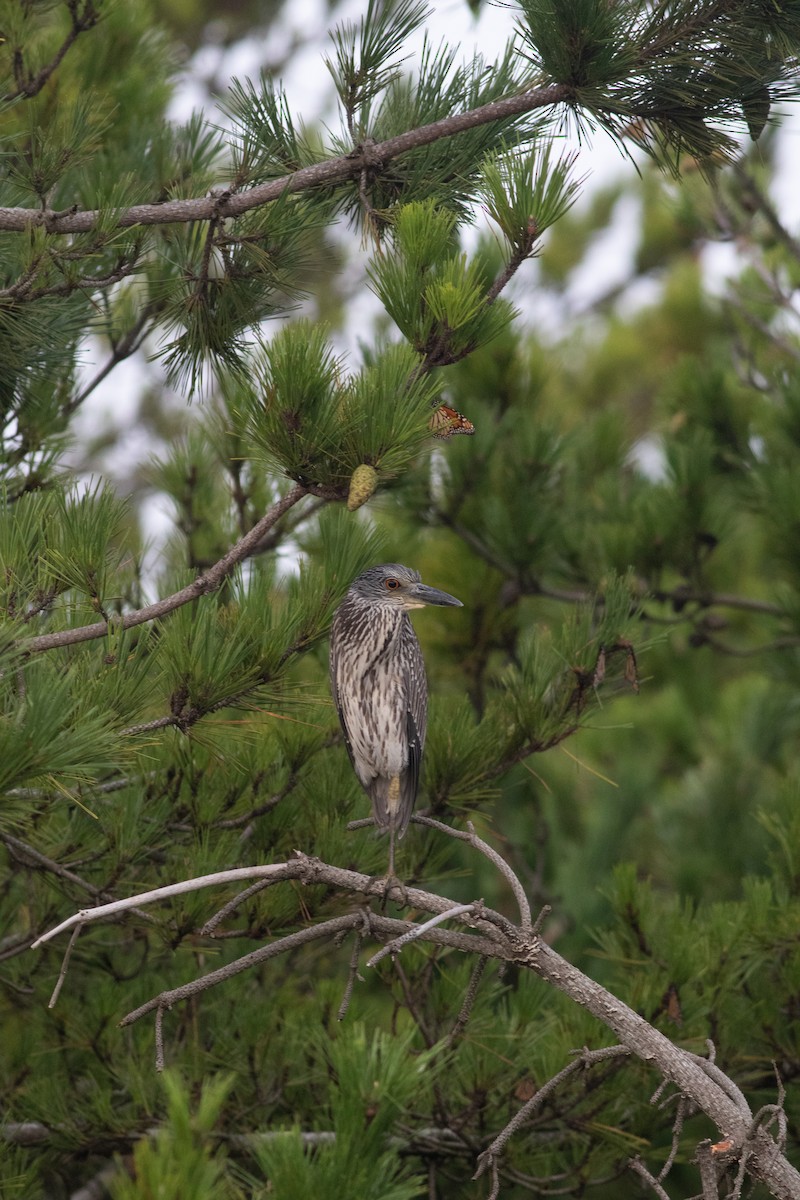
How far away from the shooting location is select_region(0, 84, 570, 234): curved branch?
2377 mm

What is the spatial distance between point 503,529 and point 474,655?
44cm

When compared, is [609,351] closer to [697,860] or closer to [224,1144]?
[697,860]

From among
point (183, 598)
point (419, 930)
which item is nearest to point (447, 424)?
point (183, 598)

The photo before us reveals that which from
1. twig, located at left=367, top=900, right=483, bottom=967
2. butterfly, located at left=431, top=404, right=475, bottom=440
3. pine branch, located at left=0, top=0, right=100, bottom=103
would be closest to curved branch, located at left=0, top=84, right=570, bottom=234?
butterfly, located at left=431, top=404, right=475, bottom=440

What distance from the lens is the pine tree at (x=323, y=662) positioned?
7.01 ft

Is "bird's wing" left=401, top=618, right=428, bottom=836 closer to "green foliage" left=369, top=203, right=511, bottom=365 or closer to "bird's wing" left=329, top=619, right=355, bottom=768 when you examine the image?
"bird's wing" left=329, top=619, right=355, bottom=768

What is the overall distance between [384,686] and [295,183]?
1.18 meters

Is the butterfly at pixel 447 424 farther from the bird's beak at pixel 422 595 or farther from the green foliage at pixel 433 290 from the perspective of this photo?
the bird's beak at pixel 422 595

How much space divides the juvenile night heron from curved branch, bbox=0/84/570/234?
3.08 ft

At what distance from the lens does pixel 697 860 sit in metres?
4.41

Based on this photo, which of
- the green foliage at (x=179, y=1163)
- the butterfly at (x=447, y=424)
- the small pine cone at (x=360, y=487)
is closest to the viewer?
the green foliage at (x=179, y=1163)

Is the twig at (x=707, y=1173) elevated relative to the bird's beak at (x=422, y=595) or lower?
lower

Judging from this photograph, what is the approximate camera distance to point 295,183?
2.44 meters

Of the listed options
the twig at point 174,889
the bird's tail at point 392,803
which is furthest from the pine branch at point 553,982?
the bird's tail at point 392,803
